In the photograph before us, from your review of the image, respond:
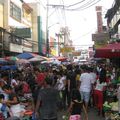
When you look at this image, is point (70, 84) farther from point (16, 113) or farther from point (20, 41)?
point (20, 41)

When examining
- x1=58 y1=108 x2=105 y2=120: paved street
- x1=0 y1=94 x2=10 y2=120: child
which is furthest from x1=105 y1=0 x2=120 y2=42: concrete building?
x1=0 y1=94 x2=10 y2=120: child

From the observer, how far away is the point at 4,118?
434 inches

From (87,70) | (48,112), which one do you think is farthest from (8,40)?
(48,112)

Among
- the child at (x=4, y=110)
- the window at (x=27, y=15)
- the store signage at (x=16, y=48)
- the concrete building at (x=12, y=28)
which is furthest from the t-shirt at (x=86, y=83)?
the window at (x=27, y=15)

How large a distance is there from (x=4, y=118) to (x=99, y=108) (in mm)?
5318

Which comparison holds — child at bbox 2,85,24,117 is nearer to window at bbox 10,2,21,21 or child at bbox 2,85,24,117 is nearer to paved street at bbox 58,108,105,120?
paved street at bbox 58,108,105,120

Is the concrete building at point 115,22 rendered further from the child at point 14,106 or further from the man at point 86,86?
the child at point 14,106

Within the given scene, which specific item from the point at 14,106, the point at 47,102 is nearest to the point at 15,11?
the point at 14,106

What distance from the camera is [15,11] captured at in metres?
47.5

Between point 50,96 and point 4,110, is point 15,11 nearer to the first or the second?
point 4,110

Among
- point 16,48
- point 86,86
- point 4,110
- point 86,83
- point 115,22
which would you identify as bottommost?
point 4,110

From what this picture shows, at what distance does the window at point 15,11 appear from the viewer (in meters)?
44.7

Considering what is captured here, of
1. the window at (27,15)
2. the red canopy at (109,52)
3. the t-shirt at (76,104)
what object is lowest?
the t-shirt at (76,104)

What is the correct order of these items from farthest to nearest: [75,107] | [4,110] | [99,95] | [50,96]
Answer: [99,95] → [4,110] → [75,107] → [50,96]
